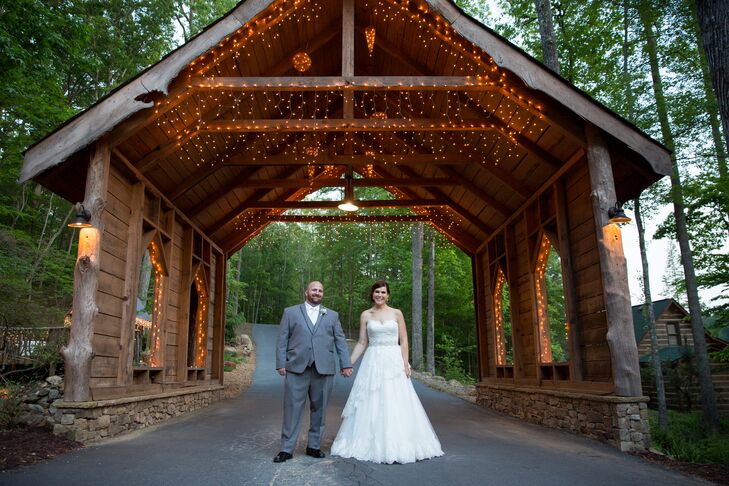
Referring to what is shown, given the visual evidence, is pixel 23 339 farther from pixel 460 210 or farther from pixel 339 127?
pixel 460 210

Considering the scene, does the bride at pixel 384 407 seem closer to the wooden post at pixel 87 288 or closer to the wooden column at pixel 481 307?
the wooden post at pixel 87 288

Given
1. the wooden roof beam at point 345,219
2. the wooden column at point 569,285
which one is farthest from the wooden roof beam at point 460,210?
the wooden column at point 569,285

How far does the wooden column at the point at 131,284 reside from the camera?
6625mm

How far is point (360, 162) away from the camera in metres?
8.89

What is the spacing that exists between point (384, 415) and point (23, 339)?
9840 mm

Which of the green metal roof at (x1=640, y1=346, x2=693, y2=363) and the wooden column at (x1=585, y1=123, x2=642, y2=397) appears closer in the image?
the wooden column at (x1=585, y1=123, x2=642, y2=397)

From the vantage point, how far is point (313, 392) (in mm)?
4570

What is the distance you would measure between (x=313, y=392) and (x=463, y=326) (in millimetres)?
23646

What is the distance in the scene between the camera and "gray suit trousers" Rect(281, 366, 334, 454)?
4.40 metres

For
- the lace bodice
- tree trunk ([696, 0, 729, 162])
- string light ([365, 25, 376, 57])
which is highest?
string light ([365, 25, 376, 57])

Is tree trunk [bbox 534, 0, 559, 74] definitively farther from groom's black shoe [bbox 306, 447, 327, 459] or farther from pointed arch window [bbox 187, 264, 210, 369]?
pointed arch window [bbox 187, 264, 210, 369]

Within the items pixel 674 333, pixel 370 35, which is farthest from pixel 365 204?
pixel 674 333

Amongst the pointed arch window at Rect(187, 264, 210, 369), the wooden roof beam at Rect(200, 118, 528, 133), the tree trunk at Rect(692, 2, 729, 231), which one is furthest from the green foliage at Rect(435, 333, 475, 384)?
the wooden roof beam at Rect(200, 118, 528, 133)

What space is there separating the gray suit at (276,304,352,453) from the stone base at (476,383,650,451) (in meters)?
3.01
